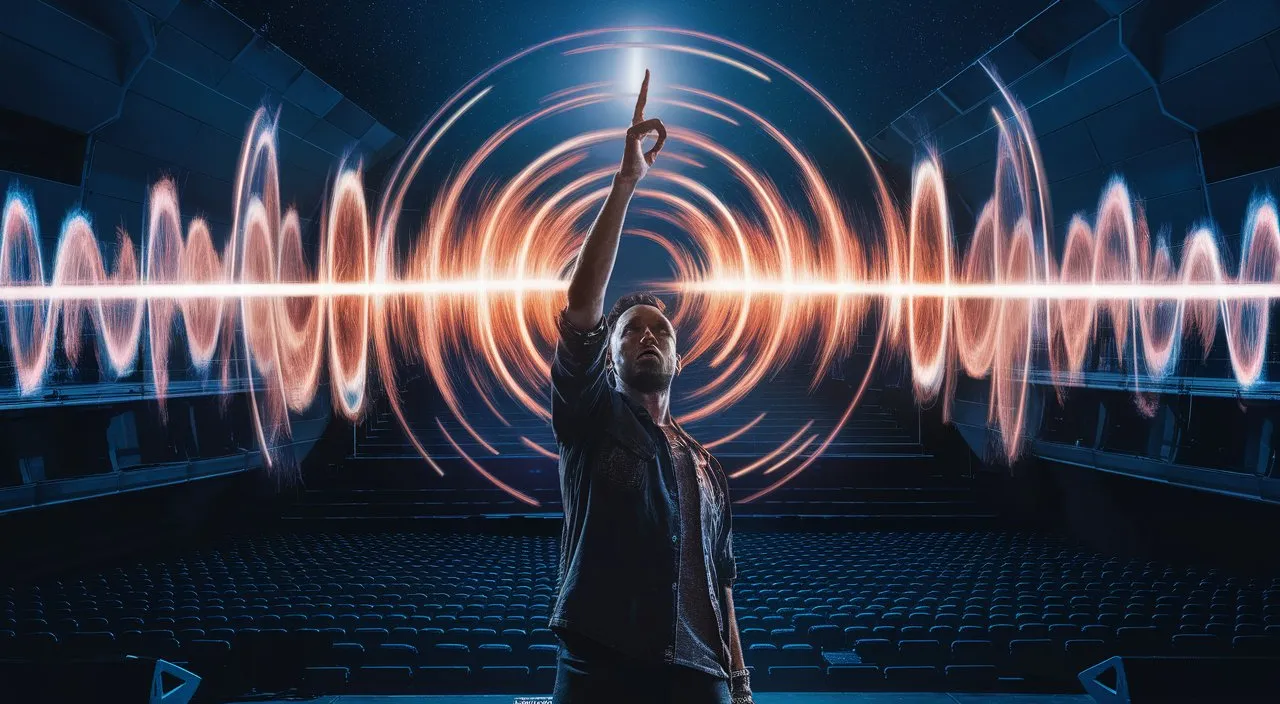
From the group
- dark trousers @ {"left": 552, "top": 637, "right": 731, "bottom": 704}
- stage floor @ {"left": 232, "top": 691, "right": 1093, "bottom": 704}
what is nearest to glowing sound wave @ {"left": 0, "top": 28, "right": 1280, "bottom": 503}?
stage floor @ {"left": 232, "top": 691, "right": 1093, "bottom": 704}

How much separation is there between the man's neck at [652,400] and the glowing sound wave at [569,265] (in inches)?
555

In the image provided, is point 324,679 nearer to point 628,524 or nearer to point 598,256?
point 628,524

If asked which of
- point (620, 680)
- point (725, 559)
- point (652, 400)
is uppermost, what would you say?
point (652, 400)

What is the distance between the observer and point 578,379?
1.85 metres

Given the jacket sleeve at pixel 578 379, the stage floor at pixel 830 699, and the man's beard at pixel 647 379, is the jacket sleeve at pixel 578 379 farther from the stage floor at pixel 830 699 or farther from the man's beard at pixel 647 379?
the stage floor at pixel 830 699

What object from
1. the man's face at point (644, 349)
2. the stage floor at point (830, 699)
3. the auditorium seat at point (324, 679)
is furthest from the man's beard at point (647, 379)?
the auditorium seat at point (324, 679)

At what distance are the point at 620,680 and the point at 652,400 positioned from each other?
675 mm

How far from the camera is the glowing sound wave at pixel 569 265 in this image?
15.7 metres

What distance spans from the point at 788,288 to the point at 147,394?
643 inches

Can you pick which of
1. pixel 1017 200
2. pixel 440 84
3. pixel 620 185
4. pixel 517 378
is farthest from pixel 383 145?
pixel 620 185

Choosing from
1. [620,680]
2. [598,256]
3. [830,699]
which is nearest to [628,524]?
[620,680]

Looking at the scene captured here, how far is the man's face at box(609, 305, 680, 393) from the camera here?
2002 mm

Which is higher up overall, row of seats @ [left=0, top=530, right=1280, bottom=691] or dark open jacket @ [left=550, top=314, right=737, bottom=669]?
dark open jacket @ [left=550, top=314, right=737, bottom=669]

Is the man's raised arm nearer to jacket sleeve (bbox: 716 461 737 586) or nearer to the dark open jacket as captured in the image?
the dark open jacket
